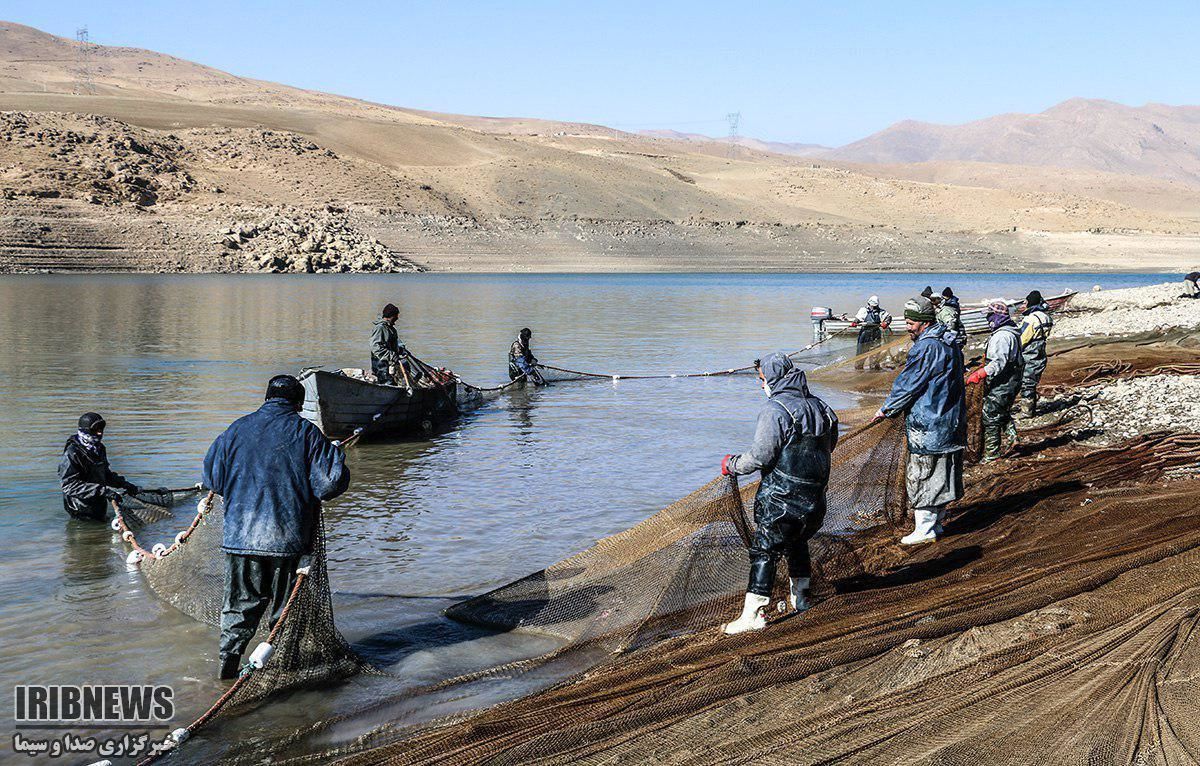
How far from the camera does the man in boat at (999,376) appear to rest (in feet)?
34.0

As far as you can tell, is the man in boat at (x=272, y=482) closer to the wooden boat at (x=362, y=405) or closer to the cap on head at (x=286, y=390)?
the cap on head at (x=286, y=390)

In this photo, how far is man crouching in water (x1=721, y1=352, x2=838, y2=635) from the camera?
607 centimetres

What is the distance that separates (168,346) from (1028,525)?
24606 millimetres

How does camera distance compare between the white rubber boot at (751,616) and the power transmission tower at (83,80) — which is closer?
the white rubber boot at (751,616)

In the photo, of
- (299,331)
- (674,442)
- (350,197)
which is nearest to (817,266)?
(350,197)

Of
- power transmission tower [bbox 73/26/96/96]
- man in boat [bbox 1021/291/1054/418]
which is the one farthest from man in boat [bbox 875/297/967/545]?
power transmission tower [bbox 73/26/96/96]

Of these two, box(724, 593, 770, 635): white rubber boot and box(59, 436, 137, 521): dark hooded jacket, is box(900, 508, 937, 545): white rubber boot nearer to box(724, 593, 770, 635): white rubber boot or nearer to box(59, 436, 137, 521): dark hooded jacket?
box(724, 593, 770, 635): white rubber boot

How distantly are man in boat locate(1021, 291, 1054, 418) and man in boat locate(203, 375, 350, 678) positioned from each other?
929 centimetres

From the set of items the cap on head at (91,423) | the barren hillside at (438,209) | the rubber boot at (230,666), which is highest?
the barren hillside at (438,209)

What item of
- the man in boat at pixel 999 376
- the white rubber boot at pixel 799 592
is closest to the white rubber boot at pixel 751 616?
the white rubber boot at pixel 799 592

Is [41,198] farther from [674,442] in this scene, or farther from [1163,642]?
[1163,642]

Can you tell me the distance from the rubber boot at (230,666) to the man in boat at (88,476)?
4014 mm

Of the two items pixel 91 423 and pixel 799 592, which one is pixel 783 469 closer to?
pixel 799 592

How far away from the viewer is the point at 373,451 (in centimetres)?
1435
